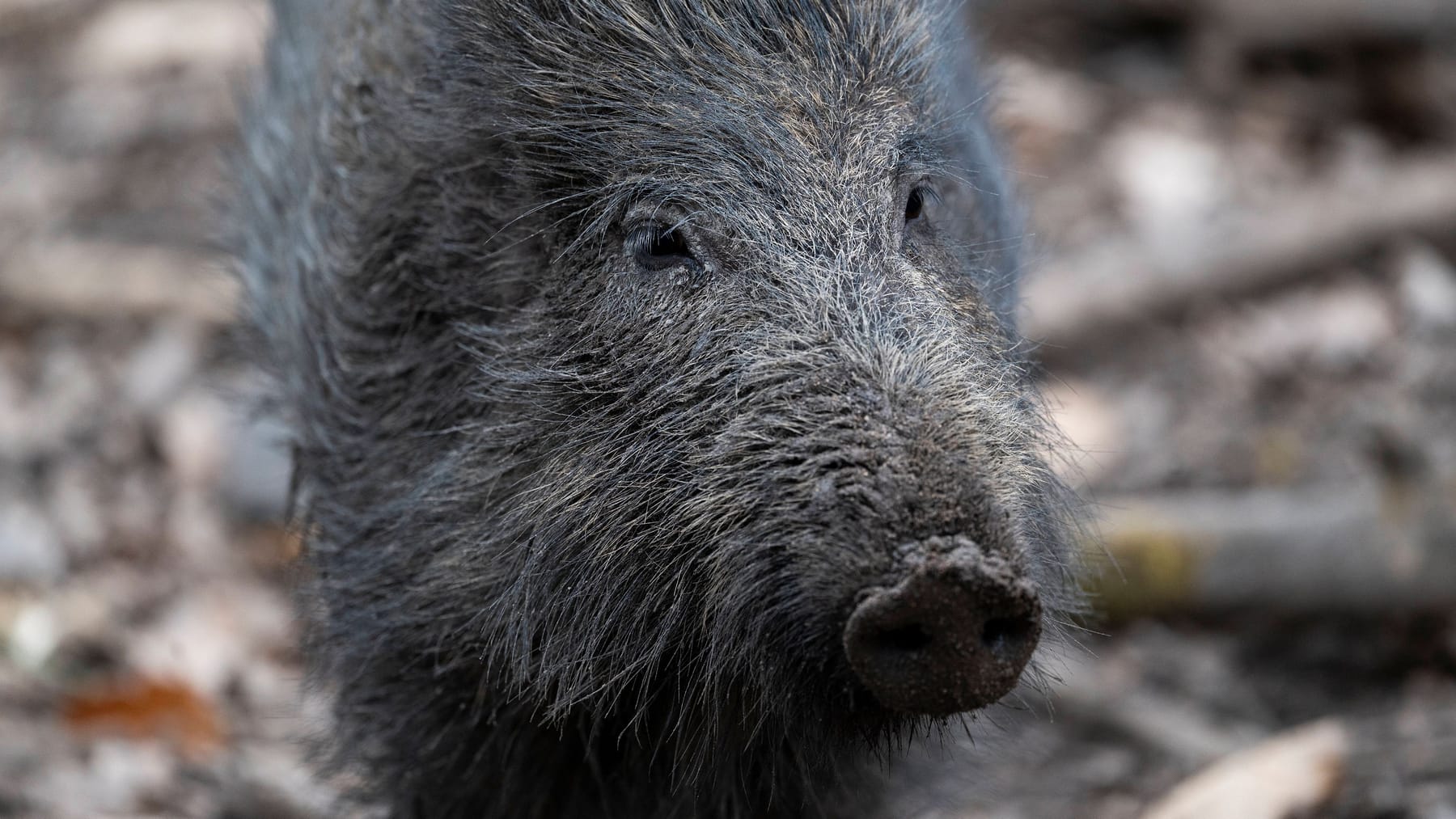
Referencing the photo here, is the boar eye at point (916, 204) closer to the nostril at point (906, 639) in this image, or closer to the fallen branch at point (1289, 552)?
the nostril at point (906, 639)

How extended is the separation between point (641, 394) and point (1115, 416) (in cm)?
446

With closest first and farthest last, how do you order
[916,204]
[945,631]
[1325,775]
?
1. [945,631]
2. [916,204]
3. [1325,775]

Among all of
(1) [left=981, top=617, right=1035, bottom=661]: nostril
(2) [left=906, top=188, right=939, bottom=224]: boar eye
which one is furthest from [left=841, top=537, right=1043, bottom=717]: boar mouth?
(2) [left=906, top=188, right=939, bottom=224]: boar eye

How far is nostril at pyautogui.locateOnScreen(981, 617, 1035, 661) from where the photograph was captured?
2.87 m

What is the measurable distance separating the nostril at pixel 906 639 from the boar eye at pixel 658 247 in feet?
3.67

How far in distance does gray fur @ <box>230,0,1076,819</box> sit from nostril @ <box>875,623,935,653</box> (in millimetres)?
117

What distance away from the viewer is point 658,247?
364 cm

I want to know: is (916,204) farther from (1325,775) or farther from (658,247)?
(1325,775)

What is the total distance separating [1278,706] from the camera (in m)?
5.98

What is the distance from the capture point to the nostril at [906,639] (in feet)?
9.40

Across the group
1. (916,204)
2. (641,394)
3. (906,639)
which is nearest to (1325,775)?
(916,204)

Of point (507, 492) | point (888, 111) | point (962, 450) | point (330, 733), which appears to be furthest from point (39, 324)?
point (962, 450)

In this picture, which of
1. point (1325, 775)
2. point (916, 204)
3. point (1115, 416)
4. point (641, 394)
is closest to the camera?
point (641, 394)

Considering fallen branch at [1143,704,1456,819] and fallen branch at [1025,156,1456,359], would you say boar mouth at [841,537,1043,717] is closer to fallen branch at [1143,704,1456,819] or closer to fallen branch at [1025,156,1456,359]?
fallen branch at [1143,704,1456,819]
